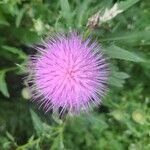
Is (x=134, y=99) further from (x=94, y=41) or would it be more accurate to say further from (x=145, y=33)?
(x=94, y=41)

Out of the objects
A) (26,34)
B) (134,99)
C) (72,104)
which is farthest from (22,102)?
(72,104)

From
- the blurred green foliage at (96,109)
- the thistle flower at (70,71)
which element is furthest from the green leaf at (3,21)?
the thistle flower at (70,71)

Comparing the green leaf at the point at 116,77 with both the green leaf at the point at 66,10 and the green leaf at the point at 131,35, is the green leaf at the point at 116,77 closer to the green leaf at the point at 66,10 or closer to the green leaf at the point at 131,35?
the green leaf at the point at 131,35

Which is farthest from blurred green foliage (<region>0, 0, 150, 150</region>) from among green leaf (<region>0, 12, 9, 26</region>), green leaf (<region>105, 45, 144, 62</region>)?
green leaf (<region>105, 45, 144, 62</region>)

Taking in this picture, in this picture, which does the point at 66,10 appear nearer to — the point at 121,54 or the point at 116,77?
the point at 121,54

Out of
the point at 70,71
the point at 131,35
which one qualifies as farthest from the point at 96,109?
the point at 70,71

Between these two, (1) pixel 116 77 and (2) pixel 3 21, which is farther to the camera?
(2) pixel 3 21

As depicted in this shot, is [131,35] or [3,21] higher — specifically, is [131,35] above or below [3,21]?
below
